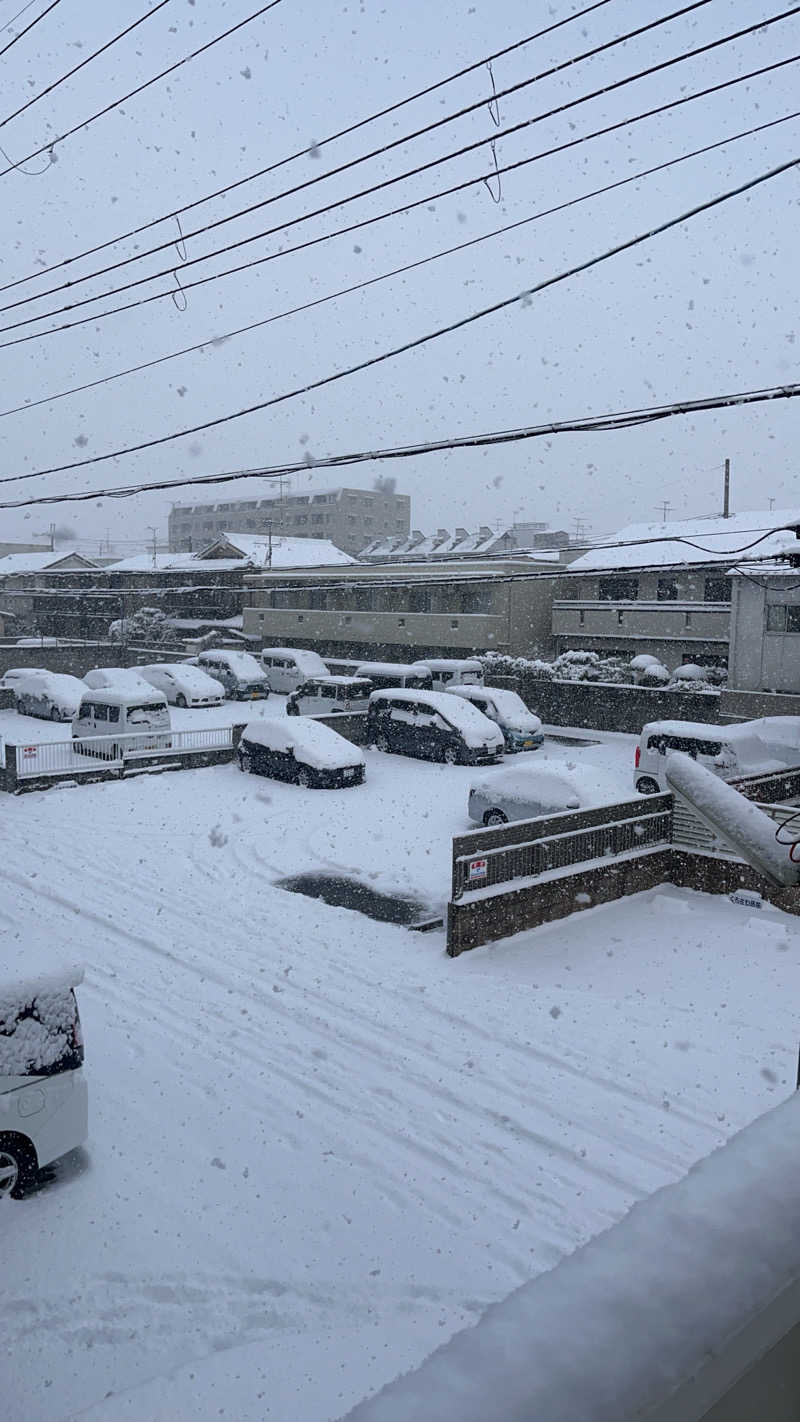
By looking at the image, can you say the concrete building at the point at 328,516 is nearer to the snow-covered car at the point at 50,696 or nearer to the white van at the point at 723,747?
the snow-covered car at the point at 50,696

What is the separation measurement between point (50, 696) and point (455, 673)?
1220cm

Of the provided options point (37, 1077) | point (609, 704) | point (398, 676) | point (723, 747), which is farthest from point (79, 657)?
point (37, 1077)

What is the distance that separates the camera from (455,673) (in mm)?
29797

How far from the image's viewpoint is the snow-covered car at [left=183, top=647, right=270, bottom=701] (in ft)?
102

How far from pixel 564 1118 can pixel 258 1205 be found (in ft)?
7.77

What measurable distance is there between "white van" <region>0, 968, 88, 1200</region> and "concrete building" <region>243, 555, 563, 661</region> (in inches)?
1052

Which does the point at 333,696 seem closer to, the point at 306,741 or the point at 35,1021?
the point at 306,741

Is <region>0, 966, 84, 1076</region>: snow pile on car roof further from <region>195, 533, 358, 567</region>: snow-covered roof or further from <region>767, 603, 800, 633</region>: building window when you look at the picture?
<region>195, 533, 358, 567</region>: snow-covered roof

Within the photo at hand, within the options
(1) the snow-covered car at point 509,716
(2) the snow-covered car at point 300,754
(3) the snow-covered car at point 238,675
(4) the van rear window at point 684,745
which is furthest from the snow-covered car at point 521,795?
(3) the snow-covered car at point 238,675

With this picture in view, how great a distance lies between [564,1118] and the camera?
702 cm

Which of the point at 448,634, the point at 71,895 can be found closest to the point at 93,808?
the point at 71,895

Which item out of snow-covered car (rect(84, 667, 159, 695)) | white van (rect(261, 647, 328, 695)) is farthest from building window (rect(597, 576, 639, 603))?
snow-covered car (rect(84, 667, 159, 695))

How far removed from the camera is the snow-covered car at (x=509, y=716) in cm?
2336

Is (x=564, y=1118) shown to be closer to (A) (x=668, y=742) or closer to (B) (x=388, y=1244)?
(B) (x=388, y=1244)
